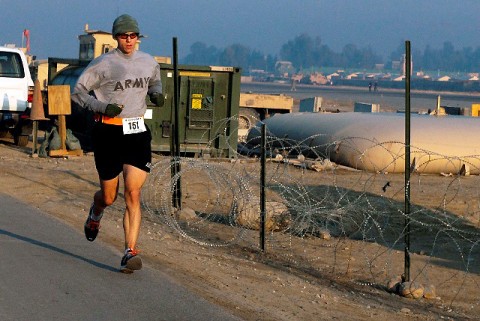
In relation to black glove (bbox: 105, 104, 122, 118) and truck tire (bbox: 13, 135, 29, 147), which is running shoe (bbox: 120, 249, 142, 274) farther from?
truck tire (bbox: 13, 135, 29, 147)

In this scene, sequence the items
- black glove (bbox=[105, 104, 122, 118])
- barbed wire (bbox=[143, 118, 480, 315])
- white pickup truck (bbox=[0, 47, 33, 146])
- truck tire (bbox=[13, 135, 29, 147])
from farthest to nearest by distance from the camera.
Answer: truck tire (bbox=[13, 135, 29, 147]) < white pickup truck (bbox=[0, 47, 33, 146]) < barbed wire (bbox=[143, 118, 480, 315]) < black glove (bbox=[105, 104, 122, 118])

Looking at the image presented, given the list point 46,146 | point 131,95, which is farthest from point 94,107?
point 46,146

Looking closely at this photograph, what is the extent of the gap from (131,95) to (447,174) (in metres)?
16.0

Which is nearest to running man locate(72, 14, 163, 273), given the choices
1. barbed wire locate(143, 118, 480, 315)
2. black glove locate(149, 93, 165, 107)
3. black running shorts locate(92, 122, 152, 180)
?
black running shorts locate(92, 122, 152, 180)

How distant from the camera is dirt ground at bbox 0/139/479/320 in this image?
328 inches

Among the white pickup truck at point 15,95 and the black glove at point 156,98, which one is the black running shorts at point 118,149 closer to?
the black glove at point 156,98

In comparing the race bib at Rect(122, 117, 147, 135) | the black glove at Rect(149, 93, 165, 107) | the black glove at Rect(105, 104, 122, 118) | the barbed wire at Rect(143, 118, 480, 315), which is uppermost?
the black glove at Rect(149, 93, 165, 107)

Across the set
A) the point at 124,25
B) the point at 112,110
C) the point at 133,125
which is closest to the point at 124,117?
the point at 133,125

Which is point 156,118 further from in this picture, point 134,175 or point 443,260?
Result: point 134,175

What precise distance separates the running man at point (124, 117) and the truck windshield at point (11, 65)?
51.3 feet

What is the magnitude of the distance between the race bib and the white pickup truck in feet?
48.5

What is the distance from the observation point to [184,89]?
2336cm

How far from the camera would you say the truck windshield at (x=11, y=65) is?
23875 millimetres

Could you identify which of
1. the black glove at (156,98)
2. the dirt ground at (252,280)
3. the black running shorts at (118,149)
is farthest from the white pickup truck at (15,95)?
the black running shorts at (118,149)
